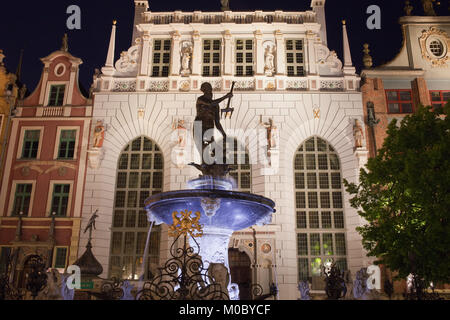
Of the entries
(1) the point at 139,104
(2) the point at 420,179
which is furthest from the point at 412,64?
(1) the point at 139,104

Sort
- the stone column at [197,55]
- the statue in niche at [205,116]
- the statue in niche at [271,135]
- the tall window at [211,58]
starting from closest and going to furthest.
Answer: the statue in niche at [205,116] < the statue in niche at [271,135] < the stone column at [197,55] < the tall window at [211,58]

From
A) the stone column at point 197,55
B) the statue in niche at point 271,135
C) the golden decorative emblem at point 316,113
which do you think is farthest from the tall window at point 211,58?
the golden decorative emblem at point 316,113

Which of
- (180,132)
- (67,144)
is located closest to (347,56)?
(180,132)

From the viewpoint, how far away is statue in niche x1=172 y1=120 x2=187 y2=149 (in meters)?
23.2

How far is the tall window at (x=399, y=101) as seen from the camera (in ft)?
80.8

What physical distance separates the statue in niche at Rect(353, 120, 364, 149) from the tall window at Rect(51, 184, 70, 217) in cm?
1747

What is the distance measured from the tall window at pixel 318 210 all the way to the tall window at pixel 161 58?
10.3m

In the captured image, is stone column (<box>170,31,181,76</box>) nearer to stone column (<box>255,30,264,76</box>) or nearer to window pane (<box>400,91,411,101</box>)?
stone column (<box>255,30,264,76</box>)

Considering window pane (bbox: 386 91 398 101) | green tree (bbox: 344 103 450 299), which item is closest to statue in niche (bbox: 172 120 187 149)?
green tree (bbox: 344 103 450 299)

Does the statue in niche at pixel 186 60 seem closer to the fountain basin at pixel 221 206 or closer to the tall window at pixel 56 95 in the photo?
the tall window at pixel 56 95

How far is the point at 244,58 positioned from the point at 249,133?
17.9ft

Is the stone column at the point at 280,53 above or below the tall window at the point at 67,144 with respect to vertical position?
above

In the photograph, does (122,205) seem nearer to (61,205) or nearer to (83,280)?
(61,205)

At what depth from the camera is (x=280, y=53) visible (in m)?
25.5
